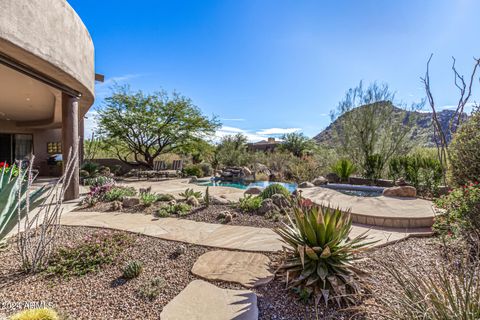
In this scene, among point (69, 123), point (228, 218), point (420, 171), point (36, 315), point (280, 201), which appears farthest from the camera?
point (420, 171)

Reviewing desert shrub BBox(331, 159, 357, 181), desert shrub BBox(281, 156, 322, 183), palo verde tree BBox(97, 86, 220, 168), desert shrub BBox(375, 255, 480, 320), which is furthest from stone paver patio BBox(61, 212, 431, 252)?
palo verde tree BBox(97, 86, 220, 168)

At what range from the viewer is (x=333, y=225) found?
2.35 metres

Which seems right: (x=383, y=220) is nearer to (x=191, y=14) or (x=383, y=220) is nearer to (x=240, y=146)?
(x=191, y=14)

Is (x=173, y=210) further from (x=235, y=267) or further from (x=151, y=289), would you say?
(x=151, y=289)

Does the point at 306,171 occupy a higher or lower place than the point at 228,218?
higher

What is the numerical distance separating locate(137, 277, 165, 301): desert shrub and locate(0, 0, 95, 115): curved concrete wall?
3.74 metres

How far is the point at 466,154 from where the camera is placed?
373 centimetres

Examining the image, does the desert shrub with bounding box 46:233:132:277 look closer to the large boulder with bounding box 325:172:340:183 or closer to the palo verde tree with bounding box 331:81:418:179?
the large boulder with bounding box 325:172:340:183

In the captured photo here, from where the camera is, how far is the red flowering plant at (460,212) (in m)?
2.96

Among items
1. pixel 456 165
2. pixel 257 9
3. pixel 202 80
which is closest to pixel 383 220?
pixel 456 165

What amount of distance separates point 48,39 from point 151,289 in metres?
4.54

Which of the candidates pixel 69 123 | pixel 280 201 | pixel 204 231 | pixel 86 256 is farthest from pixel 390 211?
pixel 69 123

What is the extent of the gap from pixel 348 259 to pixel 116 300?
2230 millimetres

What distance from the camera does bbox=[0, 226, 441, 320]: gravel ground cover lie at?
78.6 inches
